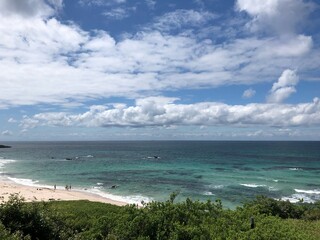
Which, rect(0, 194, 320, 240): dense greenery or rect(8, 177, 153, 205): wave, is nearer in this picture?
rect(0, 194, 320, 240): dense greenery

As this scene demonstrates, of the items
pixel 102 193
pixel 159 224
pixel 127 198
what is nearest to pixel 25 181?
pixel 102 193

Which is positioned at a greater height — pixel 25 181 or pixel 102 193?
pixel 25 181

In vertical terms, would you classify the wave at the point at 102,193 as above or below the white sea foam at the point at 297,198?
below

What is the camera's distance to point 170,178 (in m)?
67.6

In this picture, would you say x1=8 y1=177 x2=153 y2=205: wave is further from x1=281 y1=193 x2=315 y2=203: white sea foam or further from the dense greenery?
the dense greenery

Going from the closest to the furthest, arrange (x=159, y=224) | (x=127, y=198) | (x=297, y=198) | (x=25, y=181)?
(x=159, y=224)
(x=297, y=198)
(x=127, y=198)
(x=25, y=181)

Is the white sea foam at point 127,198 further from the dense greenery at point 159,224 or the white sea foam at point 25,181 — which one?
the dense greenery at point 159,224

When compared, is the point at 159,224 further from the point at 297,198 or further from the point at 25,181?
the point at 25,181

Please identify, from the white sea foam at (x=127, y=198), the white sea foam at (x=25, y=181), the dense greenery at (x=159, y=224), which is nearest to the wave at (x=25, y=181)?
the white sea foam at (x=25, y=181)

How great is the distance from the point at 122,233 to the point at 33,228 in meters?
4.95

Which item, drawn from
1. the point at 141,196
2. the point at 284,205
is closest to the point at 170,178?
the point at 141,196

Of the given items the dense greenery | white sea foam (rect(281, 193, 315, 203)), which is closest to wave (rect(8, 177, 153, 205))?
white sea foam (rect(281, 193, 315, 203))

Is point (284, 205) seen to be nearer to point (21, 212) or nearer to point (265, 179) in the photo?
point (21, 212)

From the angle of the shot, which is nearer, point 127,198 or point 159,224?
point 159,224
